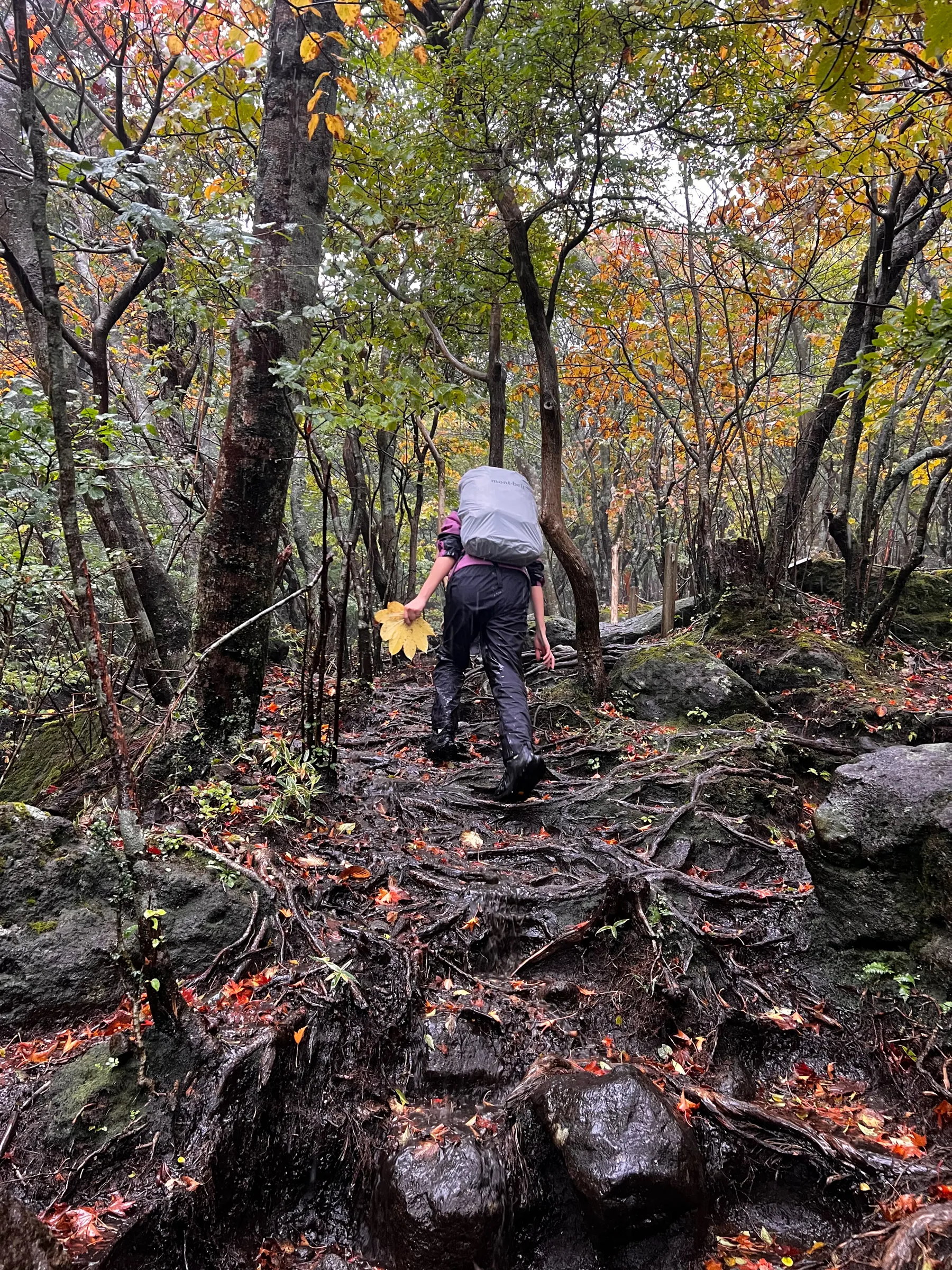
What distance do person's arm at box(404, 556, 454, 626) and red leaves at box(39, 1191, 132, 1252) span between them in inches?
117

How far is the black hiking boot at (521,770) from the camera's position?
4172mm

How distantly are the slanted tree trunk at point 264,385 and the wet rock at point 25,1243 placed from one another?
8.41ft

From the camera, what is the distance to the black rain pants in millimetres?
4387

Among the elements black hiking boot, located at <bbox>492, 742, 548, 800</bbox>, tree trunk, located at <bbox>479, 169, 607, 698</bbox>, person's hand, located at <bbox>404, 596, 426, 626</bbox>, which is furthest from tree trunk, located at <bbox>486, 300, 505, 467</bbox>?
black hiking boot, located at <bbox>492, 742, 548, 800</bbox>

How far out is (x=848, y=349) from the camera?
709cm

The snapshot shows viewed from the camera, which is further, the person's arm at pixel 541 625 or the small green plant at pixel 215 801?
the person's arm at pixel 541 625

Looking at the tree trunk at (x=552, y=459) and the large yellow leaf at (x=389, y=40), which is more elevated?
the large yellow leaf at (x=389, y=40)

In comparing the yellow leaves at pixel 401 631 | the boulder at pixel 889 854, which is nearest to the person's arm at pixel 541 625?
the yellow leaves at pixel 401 631

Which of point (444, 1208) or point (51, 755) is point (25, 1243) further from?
point (51, 755)

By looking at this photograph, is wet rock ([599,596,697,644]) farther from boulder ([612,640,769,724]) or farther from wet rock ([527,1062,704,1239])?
wet rock ([527,1062,704,1239])

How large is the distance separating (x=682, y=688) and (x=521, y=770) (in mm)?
2295

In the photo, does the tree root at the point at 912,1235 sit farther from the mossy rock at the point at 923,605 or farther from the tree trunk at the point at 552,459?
the mossy rock at the point at 923,605

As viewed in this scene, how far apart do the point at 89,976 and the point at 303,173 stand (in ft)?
15.4

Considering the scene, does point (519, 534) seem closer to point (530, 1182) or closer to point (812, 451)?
point (530, 1182)
